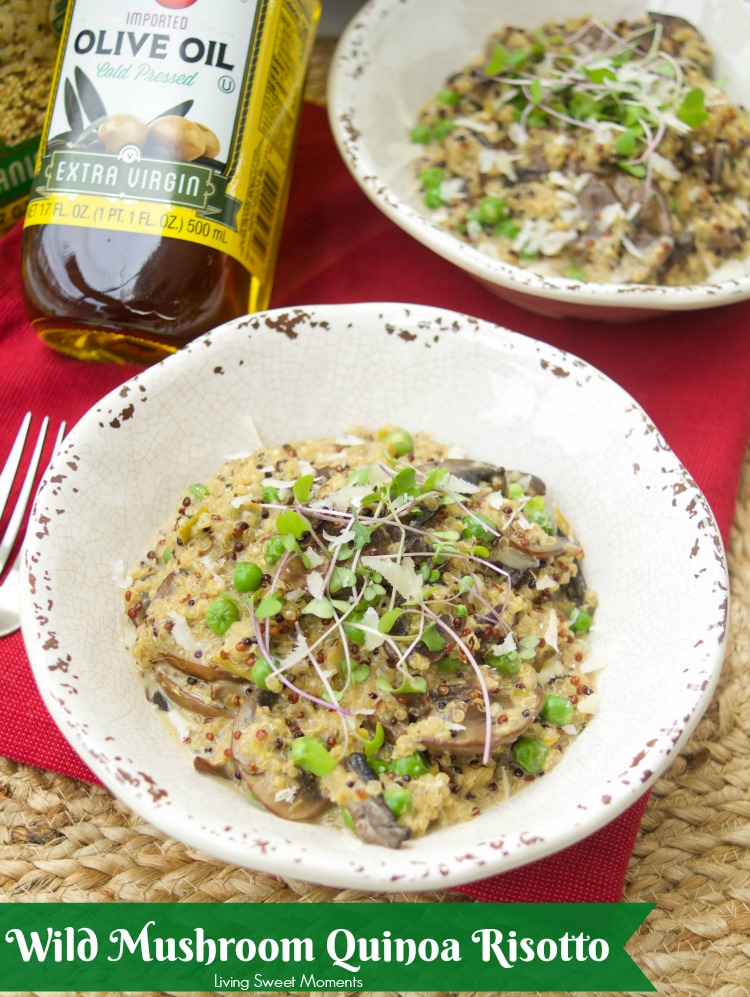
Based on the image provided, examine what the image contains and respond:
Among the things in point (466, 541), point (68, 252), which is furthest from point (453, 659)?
point (68, 252)

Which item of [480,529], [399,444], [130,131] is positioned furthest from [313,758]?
[130,131]

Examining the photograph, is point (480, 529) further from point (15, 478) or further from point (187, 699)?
point (15, 478)

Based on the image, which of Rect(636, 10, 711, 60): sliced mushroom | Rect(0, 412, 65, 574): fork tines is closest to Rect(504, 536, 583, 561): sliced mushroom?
Rect(0, 412, 65, 574): fork tines

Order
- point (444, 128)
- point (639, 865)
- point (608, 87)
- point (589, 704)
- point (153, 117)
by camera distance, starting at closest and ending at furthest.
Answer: point (589, 704), point (639, 865), point (153, 117), point (608, 87), point (444, 128)

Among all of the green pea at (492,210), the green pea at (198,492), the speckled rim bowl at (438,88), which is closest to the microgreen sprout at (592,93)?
the green pea at (492,210)

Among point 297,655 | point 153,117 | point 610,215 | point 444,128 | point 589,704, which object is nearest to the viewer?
point 297,655
